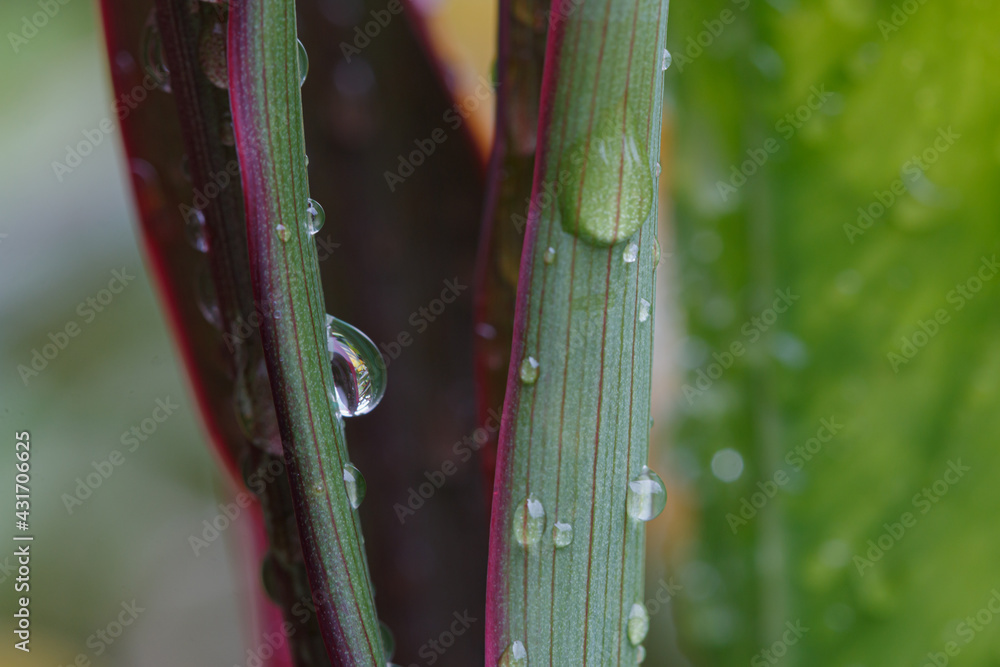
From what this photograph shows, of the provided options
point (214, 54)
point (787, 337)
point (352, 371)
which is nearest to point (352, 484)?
point (352, 371)

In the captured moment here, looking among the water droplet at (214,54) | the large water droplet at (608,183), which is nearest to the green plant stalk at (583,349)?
the large water droplet at (608,183)

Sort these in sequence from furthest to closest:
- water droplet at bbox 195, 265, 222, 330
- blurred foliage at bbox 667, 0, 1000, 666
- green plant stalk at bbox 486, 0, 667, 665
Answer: blurred foliage at bbox 667, 0, 1000, 666 < water droplet at bbox 195, 265, 222, 330 < green plant stalk at bbox 486, 0, 667, 665

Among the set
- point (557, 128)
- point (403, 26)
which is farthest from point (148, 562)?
point (557, 128)

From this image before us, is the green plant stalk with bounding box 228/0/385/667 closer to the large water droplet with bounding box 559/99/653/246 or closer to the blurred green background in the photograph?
the large water droplet with bounding box 559/99/653/246

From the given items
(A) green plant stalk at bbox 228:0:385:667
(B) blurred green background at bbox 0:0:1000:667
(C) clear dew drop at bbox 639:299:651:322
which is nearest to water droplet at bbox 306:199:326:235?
(A) green plant stalk at bbox 228:0:385:667

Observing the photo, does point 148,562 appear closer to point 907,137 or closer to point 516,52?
point 516,52

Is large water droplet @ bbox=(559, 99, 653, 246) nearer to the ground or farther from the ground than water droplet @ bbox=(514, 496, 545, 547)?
farther from the ground
